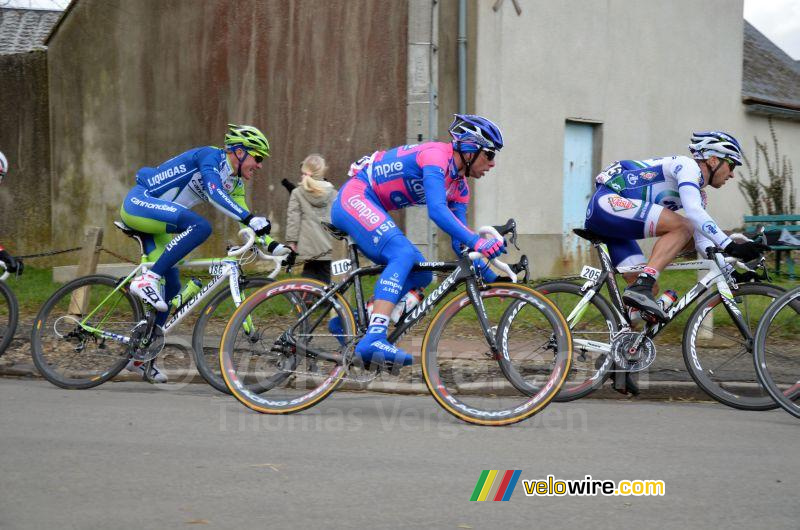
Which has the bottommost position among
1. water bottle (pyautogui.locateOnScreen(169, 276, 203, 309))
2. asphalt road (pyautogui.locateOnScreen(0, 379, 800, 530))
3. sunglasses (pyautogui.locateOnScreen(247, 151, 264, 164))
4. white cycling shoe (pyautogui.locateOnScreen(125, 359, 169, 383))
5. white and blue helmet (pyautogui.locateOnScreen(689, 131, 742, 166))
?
asphalt road (pyautogui.locateOnScreen(0, 379, 800, 530))

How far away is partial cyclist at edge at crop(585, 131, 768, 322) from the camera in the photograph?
6801mm

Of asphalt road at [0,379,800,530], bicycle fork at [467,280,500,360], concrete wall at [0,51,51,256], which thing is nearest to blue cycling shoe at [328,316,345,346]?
asphalt road at [0,379,800,530]

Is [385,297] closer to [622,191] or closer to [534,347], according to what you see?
[534,347]

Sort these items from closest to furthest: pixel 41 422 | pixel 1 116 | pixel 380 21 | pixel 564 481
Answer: pixel 564 481
pixel 41 422
pixel 380 21
pixel 1 116

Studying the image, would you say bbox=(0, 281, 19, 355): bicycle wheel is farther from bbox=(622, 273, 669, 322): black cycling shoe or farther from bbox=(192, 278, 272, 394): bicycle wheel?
bbox=(622, 273, 669, 322): black cycling shoe

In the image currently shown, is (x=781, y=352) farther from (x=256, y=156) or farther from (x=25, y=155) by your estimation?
(x=25, y=155)

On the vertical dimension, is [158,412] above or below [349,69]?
below

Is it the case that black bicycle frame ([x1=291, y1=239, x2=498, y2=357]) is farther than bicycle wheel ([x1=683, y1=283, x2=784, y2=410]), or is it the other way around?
bicycle wheel ([x1=683, y1=283, x2=784, y2=410])

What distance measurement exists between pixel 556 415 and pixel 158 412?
2618 mm

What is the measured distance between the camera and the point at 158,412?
255 inches

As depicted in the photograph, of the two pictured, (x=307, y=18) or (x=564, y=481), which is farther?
(x=307, y=18)

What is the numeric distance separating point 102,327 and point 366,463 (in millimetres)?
3296

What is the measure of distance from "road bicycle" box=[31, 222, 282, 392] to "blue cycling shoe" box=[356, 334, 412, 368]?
1.38m

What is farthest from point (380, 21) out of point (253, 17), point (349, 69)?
point (253, 17)
